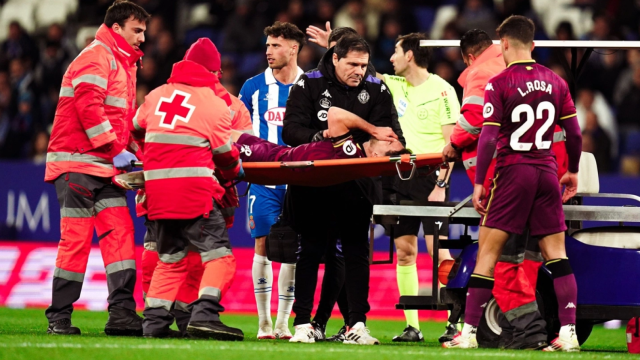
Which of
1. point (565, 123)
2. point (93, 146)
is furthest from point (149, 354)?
point (565, 123)

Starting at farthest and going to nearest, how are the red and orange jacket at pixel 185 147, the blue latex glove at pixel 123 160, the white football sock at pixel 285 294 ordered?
the white football sock at pixel 285 294 → the blue latex glove at pixel 123 160 → the red and orange jacket at pixel 185 147

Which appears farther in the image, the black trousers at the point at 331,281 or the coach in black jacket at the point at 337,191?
the black trousers at the point at 331,281

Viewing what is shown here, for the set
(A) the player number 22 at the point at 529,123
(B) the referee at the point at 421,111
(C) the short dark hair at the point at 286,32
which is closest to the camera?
(A) the player number 22 at the point at 529,123

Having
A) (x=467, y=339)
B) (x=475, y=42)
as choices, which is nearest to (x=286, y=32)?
(x=475, y=42)

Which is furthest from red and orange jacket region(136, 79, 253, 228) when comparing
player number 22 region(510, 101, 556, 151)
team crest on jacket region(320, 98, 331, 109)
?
player number 22 region(510, 101, 556, 151)

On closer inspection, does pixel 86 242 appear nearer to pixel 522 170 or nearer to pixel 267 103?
pixel 267 103

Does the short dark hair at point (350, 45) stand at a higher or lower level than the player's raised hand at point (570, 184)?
higher

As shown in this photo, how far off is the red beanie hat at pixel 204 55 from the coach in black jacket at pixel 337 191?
61 cm

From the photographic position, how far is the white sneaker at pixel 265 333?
27.4ft

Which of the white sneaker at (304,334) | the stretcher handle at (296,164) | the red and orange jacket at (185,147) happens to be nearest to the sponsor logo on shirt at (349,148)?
Answer: the stretcher handle at (296,164)

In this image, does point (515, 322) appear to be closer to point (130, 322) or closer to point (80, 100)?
point (130, 322)

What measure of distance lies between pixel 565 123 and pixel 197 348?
2.89 meters

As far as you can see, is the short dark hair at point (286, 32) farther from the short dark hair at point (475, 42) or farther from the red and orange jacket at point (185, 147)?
the red and orange jacket at point (185, 147)

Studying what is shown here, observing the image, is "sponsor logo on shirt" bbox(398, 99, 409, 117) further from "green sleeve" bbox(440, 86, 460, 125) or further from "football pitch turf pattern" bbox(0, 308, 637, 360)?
"football pitch turf pattern" bbox(0, 308, 637, 360)
